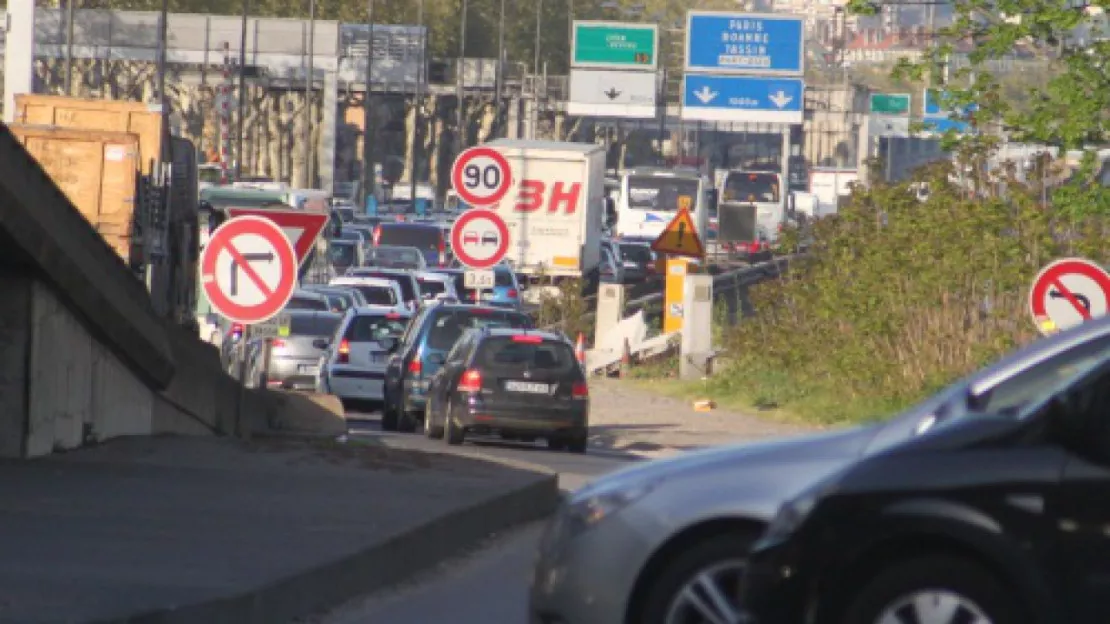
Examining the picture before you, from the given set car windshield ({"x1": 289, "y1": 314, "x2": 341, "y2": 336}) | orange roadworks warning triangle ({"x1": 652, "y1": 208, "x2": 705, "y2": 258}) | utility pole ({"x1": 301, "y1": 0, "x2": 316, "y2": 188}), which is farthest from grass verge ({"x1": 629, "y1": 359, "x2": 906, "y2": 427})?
utility pole ({"x1": 301, "y1": 0, "x2": 316, "y2": 188})

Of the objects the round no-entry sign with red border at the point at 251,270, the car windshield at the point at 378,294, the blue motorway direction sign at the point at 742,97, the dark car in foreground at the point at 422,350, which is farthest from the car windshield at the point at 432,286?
the round no-entry sign with red border at the point at 251,270

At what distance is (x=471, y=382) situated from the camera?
81.1 ft

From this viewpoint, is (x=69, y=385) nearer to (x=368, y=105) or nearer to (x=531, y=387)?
(x=531, y=387)

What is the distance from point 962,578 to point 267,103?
101368 mm

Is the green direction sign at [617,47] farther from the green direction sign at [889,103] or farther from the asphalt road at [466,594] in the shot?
the asphalt road at [466,594]

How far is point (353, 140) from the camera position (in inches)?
5468

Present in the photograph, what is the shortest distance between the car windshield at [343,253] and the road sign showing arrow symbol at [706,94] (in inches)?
569

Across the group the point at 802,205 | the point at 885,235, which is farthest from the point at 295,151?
the point at 885,235

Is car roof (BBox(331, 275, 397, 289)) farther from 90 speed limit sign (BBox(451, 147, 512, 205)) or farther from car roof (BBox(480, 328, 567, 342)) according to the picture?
car roof (BBox(480, 328, 567, 342))

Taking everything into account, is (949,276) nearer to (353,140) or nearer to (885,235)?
(885,235)

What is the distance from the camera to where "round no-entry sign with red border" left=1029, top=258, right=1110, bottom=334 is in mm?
19734

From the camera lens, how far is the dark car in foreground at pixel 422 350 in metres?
27.9

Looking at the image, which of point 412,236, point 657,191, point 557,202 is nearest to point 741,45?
point 657,191

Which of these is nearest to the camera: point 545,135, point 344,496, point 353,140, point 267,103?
point 344,496
